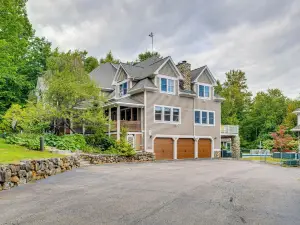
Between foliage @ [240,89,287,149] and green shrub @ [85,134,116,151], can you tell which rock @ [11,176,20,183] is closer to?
green shrub @ [85,134,116,151]

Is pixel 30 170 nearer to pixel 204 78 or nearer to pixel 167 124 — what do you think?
pixel 167 124

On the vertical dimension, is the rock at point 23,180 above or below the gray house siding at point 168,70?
below

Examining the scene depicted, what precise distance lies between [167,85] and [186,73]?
11.7 feet

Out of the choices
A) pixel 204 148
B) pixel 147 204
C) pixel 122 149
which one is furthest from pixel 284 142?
pixel 147 204

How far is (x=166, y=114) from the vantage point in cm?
2825

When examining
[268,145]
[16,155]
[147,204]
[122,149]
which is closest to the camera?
[147,204]

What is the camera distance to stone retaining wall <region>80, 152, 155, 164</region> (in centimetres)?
2070

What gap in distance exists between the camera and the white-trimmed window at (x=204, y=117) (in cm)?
3089

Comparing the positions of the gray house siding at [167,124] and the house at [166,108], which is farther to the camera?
the gray house siding at [167,124]

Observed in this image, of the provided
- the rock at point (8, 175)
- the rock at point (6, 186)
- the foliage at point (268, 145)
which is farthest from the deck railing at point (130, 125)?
the foliage at point (268, 145)

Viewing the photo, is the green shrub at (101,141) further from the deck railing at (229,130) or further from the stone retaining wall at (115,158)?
the deck railing at (229,130)

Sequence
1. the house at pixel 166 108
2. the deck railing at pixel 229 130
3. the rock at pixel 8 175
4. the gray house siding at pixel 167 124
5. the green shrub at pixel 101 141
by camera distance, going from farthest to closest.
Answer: the deck railing at pixel 229 130, the gray house siding at pixel 167 124, the house at pixel 166 108, the green shrub at pixel 101 141, the rock at pixel 8 175

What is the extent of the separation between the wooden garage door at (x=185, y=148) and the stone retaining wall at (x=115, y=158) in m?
4.35

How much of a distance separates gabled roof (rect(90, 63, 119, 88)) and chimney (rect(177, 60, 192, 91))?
798cm
